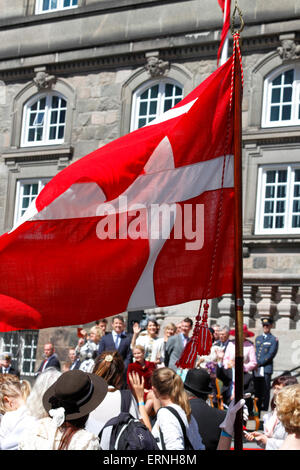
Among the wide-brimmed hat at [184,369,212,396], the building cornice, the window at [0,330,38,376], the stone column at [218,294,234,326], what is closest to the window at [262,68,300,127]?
the building cornice

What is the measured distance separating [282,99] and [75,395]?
14592 millimetres

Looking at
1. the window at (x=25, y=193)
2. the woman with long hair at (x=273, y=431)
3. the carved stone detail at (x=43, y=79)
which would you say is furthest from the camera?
the window at (x=25, y=193)

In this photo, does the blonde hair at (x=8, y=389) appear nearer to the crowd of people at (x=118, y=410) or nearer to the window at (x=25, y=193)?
the crowd of people at (x=118, y=410)

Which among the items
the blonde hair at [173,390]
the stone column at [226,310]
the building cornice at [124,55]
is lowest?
the blonde hair at [173,390]

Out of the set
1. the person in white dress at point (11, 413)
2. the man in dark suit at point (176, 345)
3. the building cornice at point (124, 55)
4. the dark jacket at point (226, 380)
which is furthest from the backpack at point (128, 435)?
the building cornice at point (124, 55)

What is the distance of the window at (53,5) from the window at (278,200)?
698cm

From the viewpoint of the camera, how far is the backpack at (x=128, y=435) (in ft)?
16.0

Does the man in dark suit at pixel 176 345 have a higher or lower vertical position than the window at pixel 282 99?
lower

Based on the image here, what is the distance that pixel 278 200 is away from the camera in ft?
57.8

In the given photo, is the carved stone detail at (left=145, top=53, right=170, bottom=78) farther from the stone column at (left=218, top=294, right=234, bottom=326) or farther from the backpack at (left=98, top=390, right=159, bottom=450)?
the backpack at (left=98, top=390, right=159, bottom=450)

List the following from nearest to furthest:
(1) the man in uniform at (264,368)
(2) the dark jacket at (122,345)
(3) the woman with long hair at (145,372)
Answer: (3) the woman with long hair at (145,372) → (2) the dark jacket at (122,345) → (1) the man in uniform at (264,368)

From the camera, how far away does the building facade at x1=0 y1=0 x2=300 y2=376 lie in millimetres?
17312

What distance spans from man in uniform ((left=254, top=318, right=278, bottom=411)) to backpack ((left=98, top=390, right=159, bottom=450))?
29.0 feet

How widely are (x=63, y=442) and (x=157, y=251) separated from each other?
2135mm
